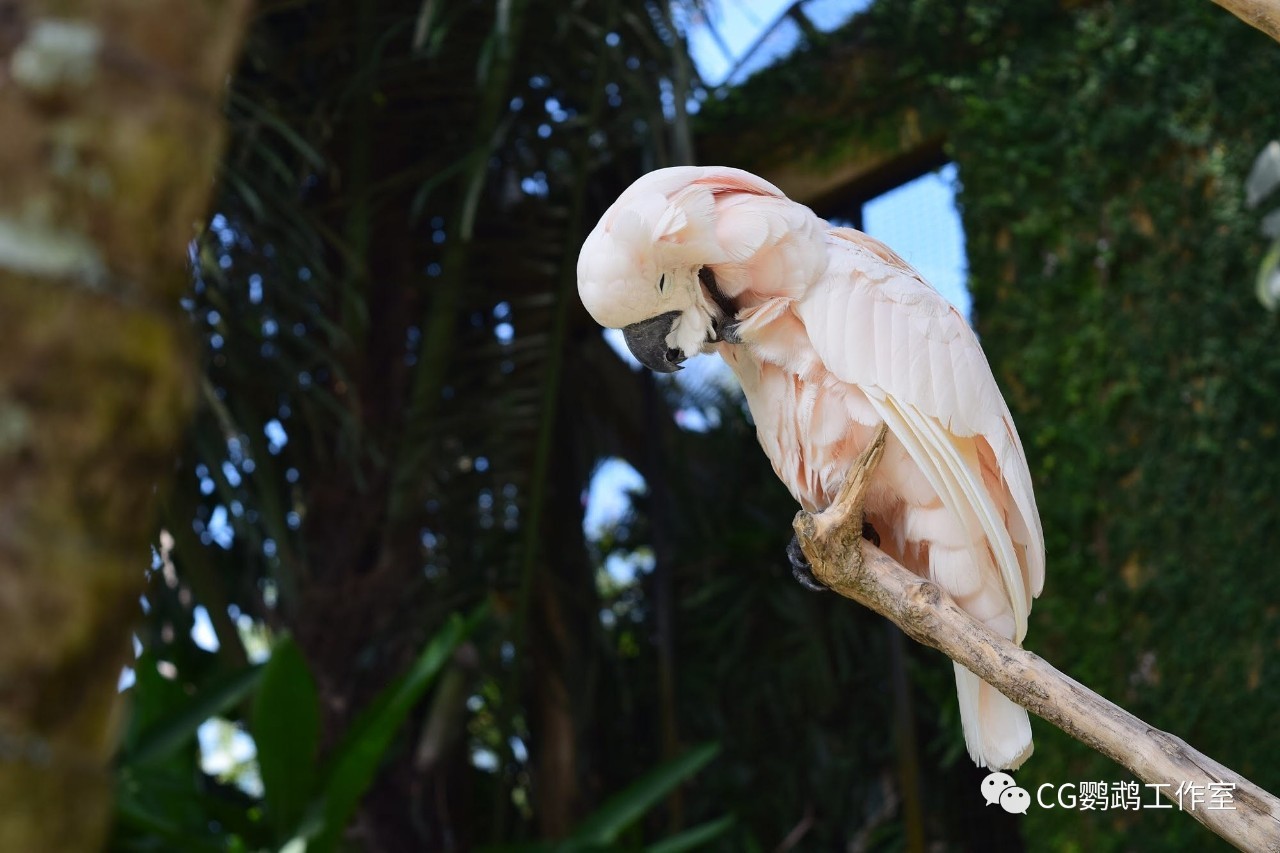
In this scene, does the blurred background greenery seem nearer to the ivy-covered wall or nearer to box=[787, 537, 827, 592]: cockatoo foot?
the ivy-covered wall

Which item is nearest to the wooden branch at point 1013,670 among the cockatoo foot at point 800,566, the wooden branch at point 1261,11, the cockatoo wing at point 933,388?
the cockatoo wing at point 933,388

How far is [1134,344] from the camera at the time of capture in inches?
108

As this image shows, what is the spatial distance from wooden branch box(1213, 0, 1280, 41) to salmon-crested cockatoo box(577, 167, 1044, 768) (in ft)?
1.49

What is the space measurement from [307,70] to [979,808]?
102 inches

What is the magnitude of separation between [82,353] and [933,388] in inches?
45.6

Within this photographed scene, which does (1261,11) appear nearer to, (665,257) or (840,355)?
(840,355)

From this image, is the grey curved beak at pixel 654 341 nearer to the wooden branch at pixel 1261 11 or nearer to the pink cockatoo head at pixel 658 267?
the pink cockatoo head at pixel 658 267

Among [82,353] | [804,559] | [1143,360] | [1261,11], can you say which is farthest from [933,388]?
[1143,360]

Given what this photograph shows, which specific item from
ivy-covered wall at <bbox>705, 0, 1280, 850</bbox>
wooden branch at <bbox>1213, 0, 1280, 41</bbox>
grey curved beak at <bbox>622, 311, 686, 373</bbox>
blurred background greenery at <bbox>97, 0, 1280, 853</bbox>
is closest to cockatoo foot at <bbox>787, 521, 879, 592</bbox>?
grey curved beak at <bbox>622, 311, 686, 373</bbox>

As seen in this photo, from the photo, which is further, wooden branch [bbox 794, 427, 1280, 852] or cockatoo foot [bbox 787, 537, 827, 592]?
cockatoo foot [bbox 787, 537, 827, 592]

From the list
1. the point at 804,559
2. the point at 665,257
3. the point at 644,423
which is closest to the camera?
the point at 665,257

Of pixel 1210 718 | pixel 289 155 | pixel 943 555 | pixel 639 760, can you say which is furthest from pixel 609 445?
pixel 943 555

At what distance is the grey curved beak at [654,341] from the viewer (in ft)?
4.70

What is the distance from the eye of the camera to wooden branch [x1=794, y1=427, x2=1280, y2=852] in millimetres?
1013
